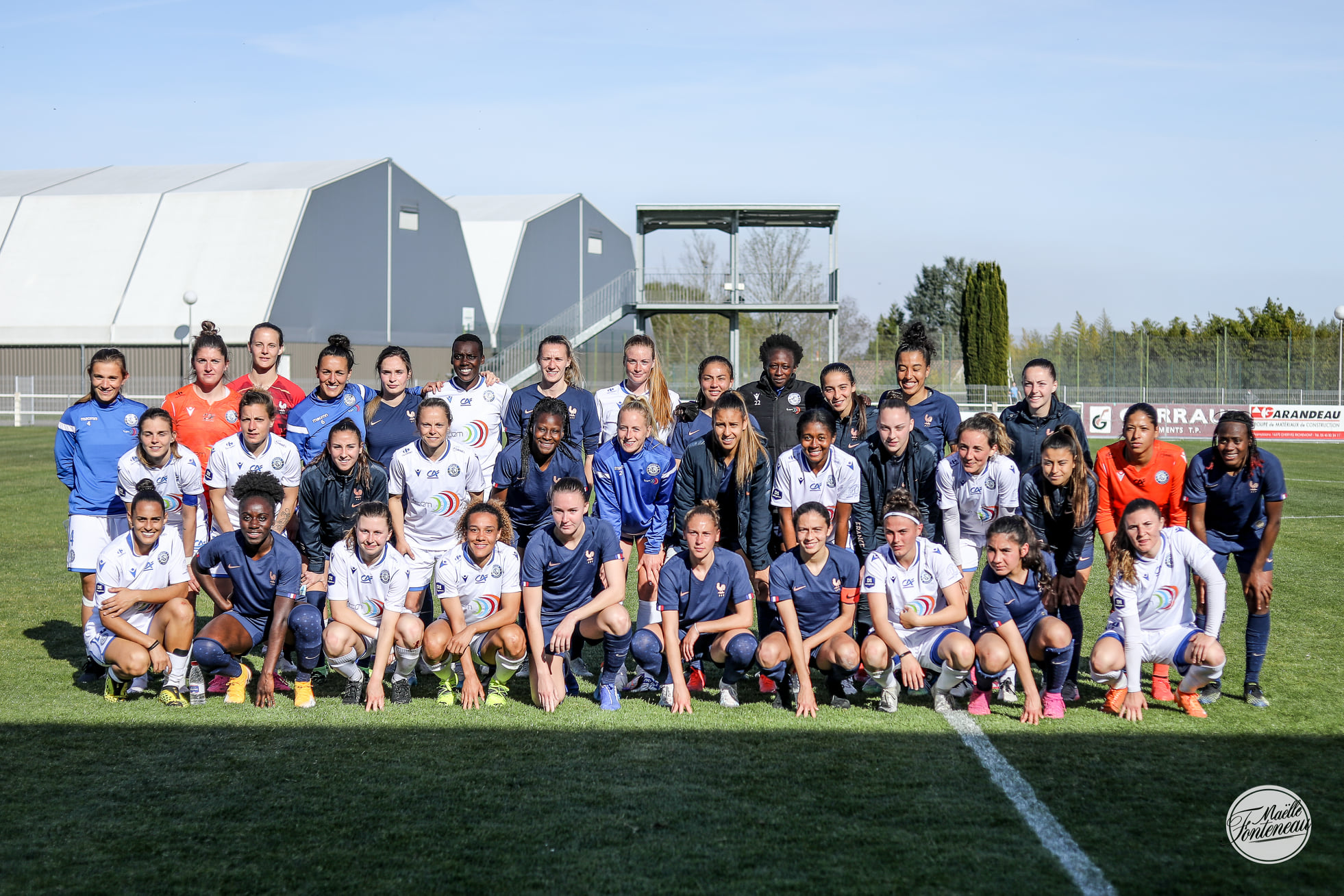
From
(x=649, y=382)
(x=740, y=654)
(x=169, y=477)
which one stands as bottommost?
(x=740, y=654)

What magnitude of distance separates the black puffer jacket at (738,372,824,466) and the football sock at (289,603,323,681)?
8.62 feet

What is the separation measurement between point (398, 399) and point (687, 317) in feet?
115

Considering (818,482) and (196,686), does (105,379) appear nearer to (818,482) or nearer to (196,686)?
(196,686)

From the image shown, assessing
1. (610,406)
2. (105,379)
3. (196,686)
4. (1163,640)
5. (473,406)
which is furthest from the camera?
(610,406)

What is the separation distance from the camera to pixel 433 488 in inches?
214

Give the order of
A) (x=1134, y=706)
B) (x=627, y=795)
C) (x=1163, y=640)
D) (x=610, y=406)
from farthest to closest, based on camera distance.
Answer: (x=610, y=406), (x=1163, y=640), (x=1134, y=706), (x=627, y=795)

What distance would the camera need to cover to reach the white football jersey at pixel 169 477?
17.7 feet

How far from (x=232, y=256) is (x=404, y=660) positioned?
26.5 meters

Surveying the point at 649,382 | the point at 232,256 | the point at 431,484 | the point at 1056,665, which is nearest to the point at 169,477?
the point at 431,484

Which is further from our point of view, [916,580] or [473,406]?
[473,406]

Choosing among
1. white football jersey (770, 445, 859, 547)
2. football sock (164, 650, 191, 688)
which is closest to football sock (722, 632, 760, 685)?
white football jersey (770, 445, 859, 547)

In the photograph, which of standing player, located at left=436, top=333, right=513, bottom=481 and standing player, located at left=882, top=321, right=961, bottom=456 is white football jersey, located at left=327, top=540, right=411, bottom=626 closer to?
standing player, located at left=436, top=333, right=513, bottom=481

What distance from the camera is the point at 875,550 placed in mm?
5176

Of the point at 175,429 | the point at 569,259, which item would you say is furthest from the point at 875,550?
the point at 569,259
